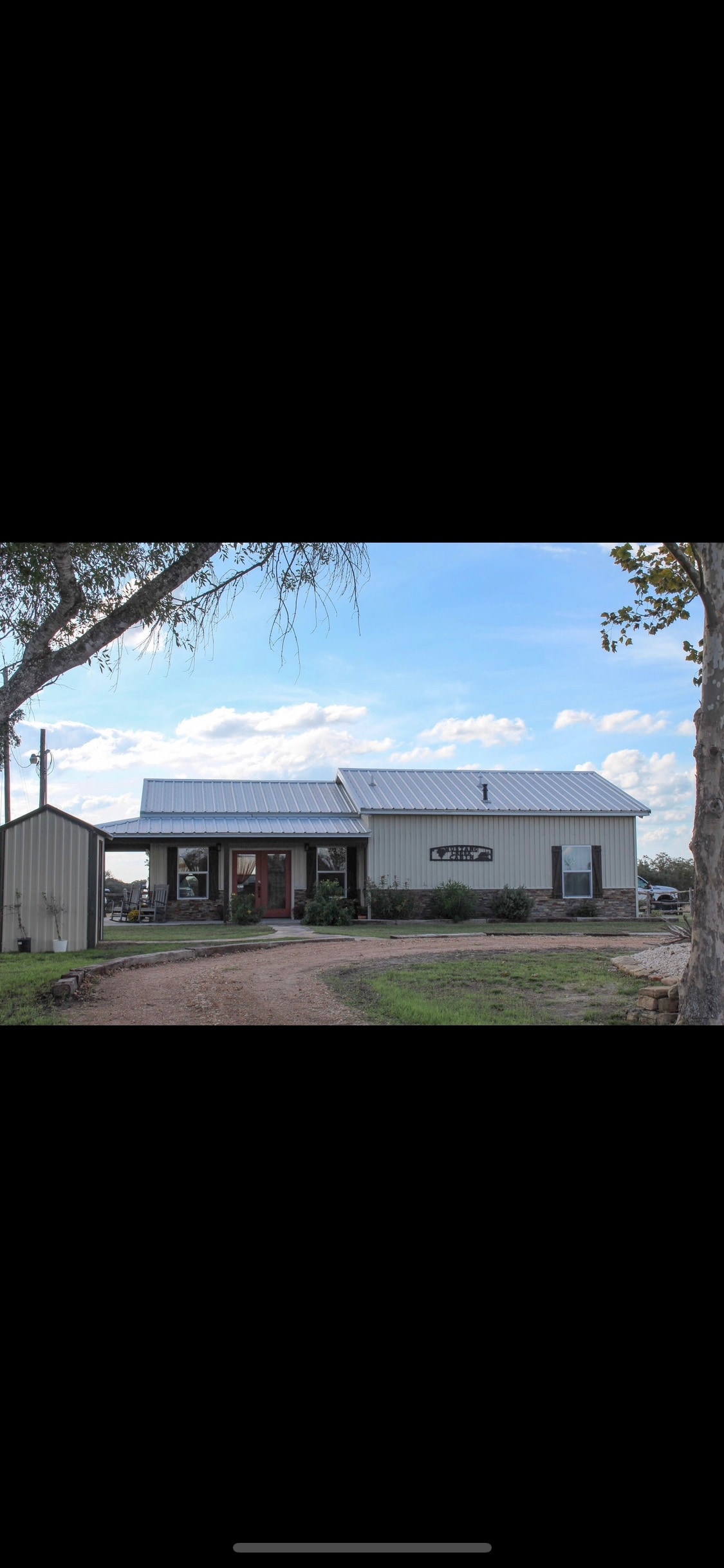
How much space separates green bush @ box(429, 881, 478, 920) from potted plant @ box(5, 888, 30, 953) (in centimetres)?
714

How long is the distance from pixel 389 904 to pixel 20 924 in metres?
6.64

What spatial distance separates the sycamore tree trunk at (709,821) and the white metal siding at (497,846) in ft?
31.5

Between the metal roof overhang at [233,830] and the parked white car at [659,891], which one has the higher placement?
the metal roof overhang at [233,830]

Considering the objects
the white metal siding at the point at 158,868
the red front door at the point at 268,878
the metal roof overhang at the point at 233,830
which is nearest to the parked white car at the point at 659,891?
the metal roof overhang at the point at 233,830

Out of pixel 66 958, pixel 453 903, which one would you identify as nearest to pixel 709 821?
pixel 66 958

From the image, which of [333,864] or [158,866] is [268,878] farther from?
[158,866]

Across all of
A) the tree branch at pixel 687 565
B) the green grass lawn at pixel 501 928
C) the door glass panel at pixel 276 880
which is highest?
the tree branch at pixel 687 565

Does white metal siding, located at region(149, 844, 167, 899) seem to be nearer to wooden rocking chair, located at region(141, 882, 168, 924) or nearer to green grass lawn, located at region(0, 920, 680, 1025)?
wooden rocking chair, located at region(141, 882, 168, 924)

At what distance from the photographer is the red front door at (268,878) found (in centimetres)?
1602

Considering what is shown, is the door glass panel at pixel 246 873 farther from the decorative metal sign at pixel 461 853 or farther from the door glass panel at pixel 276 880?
the decorative metal sign at pixel 461 853
